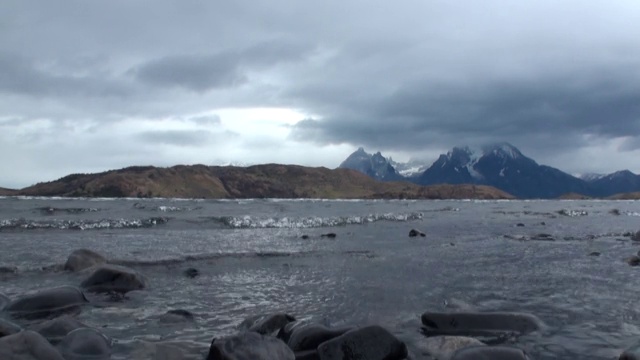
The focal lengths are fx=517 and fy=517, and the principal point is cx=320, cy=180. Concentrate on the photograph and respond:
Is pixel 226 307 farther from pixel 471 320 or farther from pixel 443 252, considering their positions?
pixel 443 252

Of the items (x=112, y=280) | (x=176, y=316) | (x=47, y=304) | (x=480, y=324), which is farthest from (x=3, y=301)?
(x=480, y=324)

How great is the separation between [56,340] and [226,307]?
12.4 feet

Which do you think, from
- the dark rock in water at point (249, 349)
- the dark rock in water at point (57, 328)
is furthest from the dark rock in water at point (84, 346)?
the dark rock in water at point (249, 349)

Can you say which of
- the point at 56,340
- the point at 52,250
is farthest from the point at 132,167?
the point at 56,340

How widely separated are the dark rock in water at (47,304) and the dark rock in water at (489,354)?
773 cm

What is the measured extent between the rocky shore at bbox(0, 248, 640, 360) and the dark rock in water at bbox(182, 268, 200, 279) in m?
4.41

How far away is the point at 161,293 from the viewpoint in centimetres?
1282

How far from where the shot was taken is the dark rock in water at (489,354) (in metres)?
7.31

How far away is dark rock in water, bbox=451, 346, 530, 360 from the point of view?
7.31 meters

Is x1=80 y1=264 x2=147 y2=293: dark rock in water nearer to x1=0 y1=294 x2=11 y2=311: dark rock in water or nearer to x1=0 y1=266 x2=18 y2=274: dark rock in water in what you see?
x1=0 y1=294 x2=11 y2=311: dark rock in water

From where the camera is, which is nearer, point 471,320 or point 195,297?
point 471,320

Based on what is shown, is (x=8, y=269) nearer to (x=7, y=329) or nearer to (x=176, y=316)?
(x=176, y=316)

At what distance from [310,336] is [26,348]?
13.0 ft

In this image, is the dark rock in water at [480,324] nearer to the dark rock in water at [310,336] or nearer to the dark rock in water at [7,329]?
the dark rock in water at [310,336]
